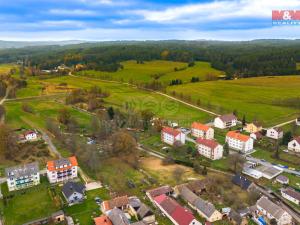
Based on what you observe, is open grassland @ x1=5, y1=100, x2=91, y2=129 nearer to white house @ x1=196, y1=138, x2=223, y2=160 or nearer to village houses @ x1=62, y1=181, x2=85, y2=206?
white house @ x1=196, y1=138, x2=223, y2=160

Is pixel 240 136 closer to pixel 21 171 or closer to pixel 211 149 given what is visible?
pixel 211 149

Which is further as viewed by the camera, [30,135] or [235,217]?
[30,135]

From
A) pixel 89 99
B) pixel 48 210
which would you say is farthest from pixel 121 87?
pixel 48 210

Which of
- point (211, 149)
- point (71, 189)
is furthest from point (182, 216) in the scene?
point (211, 149)

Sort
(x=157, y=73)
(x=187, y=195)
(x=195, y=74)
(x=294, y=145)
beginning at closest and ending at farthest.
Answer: (x=187, y=195)
(x=294, y=145)
(x=195, y=74)
(x=157, y=73)

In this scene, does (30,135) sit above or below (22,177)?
above
